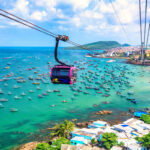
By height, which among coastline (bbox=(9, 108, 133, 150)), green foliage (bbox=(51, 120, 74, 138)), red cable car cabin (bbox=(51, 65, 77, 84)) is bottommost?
coastline (bbox=(9, 108, 133, 150))

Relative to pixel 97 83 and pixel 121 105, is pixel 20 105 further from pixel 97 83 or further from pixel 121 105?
pixel 97 83

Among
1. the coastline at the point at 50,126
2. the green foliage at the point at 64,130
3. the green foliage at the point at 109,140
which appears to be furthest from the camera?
the green foliage at the point at 64,130

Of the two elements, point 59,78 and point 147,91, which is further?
point 147,91

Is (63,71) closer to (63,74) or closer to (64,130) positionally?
(63,74)

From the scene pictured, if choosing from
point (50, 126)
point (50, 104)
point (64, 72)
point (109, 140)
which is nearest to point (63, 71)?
point (64, 72)

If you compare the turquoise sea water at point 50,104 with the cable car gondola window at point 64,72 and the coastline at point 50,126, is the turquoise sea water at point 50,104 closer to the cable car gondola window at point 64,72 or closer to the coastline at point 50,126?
the coastline at point 50,126

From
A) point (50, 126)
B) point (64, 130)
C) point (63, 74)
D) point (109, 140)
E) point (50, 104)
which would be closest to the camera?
point (63, 74)

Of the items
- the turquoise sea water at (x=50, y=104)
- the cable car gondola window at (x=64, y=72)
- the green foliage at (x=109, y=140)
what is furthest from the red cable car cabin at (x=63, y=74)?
the turquoise sea water at (x=50, y=104)

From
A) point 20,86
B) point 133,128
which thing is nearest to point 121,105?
point 133,128

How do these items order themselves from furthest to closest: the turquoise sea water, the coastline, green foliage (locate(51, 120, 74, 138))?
the turquoise sea water
green foliage (locate(51, 120, 74, 138))
the coastline

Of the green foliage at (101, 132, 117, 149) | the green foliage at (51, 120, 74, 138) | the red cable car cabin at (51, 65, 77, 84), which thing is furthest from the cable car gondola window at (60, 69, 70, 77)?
the green foliage at (51, 120, 74, 138)

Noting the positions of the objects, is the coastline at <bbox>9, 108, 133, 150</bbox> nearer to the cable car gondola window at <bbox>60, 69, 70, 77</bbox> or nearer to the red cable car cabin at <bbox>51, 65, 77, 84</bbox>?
the red cable car cabin at <bbox>51, 65, 77, 84</bbox>
